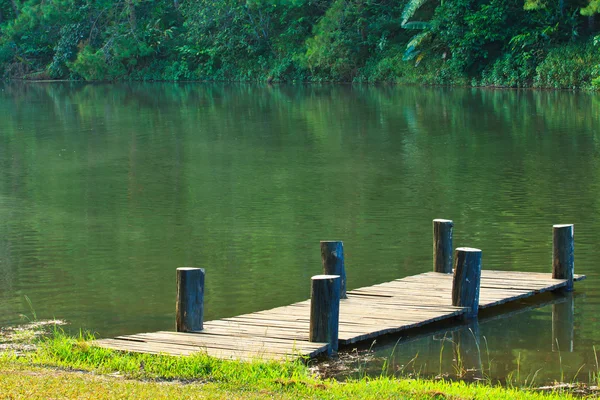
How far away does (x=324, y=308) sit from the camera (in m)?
9.56

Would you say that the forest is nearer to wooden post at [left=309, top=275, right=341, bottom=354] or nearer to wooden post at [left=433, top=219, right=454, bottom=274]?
wooden post at [left=433, top=219, right=454, bottom=274]

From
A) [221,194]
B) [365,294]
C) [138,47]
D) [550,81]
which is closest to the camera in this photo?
[365,294]

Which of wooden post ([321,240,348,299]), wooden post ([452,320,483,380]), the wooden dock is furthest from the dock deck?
wooden post ([321,240,348,299])

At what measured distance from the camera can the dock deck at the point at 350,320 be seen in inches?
371

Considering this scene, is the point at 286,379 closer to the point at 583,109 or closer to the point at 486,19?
the point at 583,109

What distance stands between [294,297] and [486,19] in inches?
1279

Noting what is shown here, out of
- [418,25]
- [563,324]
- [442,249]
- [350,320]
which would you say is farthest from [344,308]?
[418,25]

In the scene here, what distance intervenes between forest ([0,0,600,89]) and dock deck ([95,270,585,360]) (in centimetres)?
2763

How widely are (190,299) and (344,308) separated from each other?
1.78m

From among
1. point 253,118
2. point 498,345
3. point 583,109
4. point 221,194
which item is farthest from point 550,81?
point 498,345

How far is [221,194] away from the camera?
19.8 meters

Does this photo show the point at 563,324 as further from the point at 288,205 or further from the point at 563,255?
the point at 288,205

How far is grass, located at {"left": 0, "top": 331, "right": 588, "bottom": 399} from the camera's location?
25.3 feet

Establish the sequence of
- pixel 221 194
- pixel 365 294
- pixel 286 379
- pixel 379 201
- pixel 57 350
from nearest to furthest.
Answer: pixel 286 379, pixel 57 350, pixel 365 294, pixel 379 201, pixel 221 194
